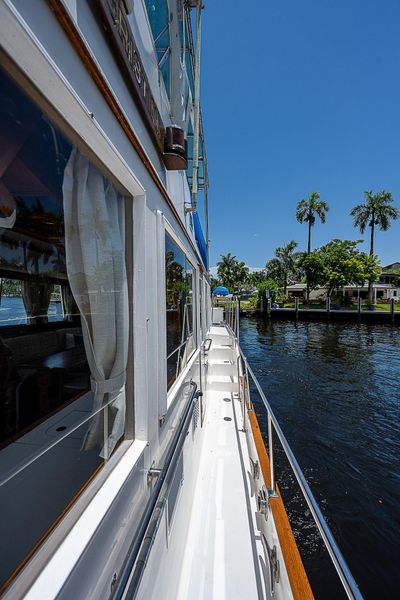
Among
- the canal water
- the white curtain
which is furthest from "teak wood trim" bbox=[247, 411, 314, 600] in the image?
the canal water

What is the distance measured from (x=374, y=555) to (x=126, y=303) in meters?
4.26

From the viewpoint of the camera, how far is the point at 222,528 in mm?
1950

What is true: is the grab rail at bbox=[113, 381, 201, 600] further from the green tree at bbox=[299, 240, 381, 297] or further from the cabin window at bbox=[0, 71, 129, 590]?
the green tree at bbox=[299, 240, 381, 297]

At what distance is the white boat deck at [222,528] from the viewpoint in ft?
5.11

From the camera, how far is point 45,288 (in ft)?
9.65

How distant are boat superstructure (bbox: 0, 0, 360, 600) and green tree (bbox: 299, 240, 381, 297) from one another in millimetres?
32880

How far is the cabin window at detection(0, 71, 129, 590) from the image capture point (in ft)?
3.72

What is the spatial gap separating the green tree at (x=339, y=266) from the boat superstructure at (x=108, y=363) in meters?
32.9

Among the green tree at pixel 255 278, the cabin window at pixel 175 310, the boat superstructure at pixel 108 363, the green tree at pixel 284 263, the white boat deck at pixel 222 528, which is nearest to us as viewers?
the boat superstructure at pixel 108 363

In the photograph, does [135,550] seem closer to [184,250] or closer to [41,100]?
[41,100]

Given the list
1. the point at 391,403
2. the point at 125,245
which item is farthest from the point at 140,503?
the point at 391,403

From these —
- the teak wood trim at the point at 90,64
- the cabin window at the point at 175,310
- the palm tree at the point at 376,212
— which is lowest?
the cabin window at the point at 175,310

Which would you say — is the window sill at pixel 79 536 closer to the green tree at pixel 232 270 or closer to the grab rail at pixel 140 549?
the grab rail at pixel 140 549

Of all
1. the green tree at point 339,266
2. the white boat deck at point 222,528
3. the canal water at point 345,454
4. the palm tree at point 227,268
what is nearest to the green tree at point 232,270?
the palm tree at point 227,268
